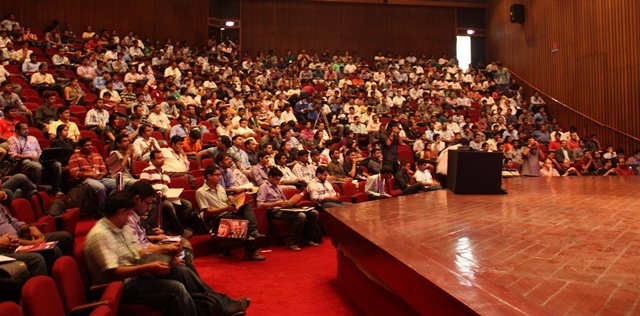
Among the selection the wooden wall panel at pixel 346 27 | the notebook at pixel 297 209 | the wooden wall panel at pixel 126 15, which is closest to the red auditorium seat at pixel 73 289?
the notebook at pixel 297 209

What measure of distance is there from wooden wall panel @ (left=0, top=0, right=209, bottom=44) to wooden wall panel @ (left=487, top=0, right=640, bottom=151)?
8.26 meters

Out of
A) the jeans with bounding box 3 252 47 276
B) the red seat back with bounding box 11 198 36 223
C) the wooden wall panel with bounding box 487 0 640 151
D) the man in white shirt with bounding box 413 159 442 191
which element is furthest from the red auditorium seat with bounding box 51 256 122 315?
the wooden wall panel with bounding box 487 0 640 151

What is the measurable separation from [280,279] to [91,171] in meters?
2.05

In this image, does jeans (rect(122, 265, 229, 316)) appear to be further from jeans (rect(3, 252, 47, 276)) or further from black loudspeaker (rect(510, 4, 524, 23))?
black loudspeaker (rect(510, 4, 524, 23))

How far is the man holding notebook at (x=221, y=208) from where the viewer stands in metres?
3.92

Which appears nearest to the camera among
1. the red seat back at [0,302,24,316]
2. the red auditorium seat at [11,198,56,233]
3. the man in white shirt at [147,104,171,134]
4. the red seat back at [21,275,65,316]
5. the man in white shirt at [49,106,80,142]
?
the red seat back at [0,302,24,316]

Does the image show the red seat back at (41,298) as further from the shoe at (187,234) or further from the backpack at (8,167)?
the backpack at (8,167)

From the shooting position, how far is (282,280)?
3291mm

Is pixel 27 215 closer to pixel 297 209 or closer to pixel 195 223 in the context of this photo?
pixel 195 223

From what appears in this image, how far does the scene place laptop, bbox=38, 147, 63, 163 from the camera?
170 inches

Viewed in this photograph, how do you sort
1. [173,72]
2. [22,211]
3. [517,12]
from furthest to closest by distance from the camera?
[517,12] < [173,72] < [22,211]

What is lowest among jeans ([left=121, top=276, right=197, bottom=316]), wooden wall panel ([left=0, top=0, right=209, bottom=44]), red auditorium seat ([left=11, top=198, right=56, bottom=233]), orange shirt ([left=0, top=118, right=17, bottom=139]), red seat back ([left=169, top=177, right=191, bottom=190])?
jeans ([left=121, top=276, right=197, bottom=316])

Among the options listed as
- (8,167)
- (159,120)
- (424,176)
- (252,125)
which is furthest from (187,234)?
(252,125)

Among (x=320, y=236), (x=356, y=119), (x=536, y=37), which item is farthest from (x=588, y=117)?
(x=320, y=236)
